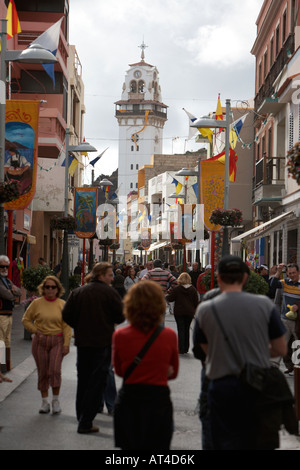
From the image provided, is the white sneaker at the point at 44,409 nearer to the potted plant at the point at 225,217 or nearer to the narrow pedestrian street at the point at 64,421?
the narrow pedestrian street at the point at 64,421

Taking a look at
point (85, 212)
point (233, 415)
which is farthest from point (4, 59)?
point (85, 212)

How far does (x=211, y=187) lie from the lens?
28.7 metres

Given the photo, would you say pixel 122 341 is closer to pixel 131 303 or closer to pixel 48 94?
pixel 131 303

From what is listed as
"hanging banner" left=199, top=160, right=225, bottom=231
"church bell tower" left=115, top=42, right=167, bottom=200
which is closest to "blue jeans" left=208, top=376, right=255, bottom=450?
"hanging banner" left=199, top=160, right=225, bottom=231

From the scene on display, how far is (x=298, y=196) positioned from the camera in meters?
24.8

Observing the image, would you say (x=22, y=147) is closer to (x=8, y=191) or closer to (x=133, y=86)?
(x=8, y=191)

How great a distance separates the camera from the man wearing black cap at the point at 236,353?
211 inches

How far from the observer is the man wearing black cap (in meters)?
5.35

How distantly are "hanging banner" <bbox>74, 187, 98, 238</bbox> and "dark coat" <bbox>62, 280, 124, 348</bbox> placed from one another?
28.3 metres

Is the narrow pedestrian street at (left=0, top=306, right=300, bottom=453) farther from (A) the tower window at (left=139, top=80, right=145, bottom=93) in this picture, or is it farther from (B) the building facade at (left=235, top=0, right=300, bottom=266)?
(A) the tower window at (left=139, top=80, right=145, bottom=93)

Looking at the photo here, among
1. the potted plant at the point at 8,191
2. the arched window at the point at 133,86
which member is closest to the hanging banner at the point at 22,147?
the potted plant at the point at 8,191

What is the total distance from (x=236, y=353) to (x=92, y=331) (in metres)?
3.39
